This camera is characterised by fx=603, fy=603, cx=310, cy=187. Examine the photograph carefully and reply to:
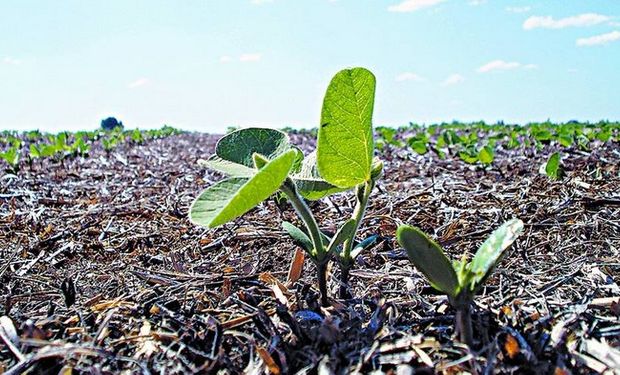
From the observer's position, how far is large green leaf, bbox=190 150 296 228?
90 centimetres

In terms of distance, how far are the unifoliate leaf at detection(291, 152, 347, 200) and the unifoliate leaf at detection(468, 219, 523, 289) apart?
0.31 metres

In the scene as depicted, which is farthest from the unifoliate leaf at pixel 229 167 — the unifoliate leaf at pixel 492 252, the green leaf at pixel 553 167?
the green leaf at pixel 553 167

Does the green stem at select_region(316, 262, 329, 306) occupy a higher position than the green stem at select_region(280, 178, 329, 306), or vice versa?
the green stem at select_region(280, 178, 329, 306)

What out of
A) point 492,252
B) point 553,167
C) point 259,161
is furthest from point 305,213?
point 553,167

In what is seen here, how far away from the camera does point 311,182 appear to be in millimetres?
1161

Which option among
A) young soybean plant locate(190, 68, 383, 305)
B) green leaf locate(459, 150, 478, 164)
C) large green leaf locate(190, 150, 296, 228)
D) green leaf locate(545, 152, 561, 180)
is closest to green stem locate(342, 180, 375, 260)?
young soybean plant locate(190, 68, 383, 305)

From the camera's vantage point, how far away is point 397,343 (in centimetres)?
100

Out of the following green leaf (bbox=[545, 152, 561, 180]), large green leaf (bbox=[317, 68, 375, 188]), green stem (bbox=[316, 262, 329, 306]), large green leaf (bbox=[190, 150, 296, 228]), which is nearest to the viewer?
large green leaf (bbox=[190, 150, 296, 228])

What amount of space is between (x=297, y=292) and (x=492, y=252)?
46cm

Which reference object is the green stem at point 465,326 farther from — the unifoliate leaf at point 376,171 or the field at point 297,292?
the unifoliate leaf at point 376,171

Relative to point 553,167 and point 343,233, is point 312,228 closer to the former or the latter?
point 343,233

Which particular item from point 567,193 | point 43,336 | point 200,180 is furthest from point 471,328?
point 200,180

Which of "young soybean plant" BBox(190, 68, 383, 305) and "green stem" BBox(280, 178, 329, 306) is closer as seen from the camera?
"young soybean plant" BBox(190, 68, 383, 305)

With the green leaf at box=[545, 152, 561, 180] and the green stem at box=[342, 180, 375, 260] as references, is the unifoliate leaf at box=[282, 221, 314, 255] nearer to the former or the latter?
the green stem at box=[342, 180, 375, 260]
